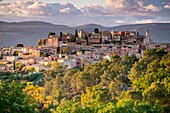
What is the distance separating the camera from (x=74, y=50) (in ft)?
139

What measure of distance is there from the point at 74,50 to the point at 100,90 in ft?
85.4

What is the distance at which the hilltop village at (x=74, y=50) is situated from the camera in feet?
123

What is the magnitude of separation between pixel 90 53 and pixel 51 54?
14.3 feet

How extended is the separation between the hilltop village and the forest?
3776mm

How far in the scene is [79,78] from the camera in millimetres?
24562

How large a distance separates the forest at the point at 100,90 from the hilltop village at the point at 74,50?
378 centimetres

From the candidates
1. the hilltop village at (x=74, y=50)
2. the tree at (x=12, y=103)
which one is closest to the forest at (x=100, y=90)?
the tree at (x=12, y=103)

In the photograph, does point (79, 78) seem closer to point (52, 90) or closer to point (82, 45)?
point (52, 90)

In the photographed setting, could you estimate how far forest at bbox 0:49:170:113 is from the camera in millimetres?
12129

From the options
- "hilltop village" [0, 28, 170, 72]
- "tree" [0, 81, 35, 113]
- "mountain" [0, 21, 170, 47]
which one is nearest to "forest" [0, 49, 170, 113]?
"tree" [0, 81, 35, 113]

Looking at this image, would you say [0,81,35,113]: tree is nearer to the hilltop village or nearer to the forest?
the forest

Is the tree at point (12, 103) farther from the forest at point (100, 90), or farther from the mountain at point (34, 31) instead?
the mountain at point (34, 31)

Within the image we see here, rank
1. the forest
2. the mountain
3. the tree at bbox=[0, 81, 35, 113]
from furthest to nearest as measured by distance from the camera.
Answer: the mountain
the forest
the tree at bbox=[0, 81, 35, 113]

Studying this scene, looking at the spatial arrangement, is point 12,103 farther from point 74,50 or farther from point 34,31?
point 34,31
